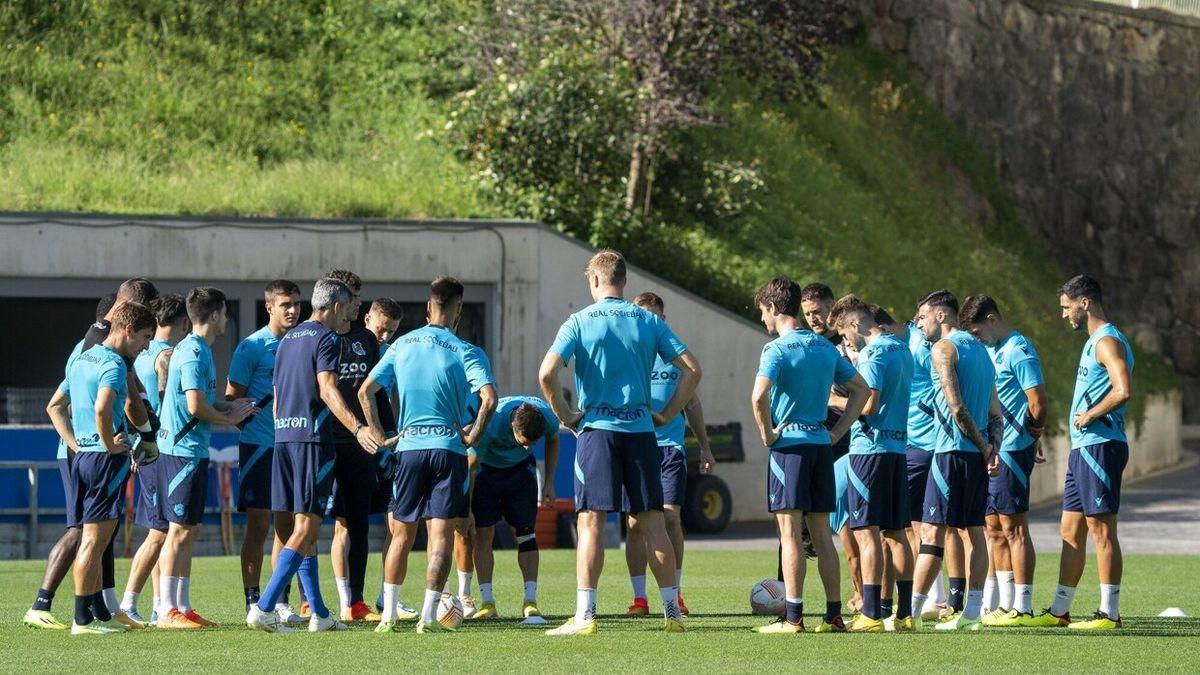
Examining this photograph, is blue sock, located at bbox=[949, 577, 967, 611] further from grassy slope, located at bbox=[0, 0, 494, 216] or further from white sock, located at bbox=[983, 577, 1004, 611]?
grassy slope, located at bbox=[0, 0, 494, 216]

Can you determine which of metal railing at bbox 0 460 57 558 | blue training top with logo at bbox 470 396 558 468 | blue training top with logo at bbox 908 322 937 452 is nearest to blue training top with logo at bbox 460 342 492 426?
blue training top with logo at bbox 470 396 558 468

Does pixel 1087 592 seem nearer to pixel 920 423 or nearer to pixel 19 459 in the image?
pixel 920 423

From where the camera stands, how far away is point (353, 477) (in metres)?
11.7

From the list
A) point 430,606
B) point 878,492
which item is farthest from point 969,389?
point 430,606

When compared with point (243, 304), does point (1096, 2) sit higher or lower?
higher

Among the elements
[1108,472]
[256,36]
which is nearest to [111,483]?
[1108,472]

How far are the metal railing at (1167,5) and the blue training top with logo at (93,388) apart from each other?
38649 mm

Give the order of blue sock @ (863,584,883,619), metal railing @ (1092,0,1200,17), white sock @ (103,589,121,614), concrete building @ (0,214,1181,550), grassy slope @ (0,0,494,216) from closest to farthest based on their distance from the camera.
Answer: blue sock @ (863,584,883,619), white sock @ (103,589,121,614), concrete building @ (0,214,1181,550), grassy slope @ (0,0,494,216), metal railing @ (1092,0,1200,17)

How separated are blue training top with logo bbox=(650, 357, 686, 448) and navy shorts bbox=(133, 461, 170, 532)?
3.57m

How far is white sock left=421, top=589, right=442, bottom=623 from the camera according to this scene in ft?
36.4

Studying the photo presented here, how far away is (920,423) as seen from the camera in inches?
488

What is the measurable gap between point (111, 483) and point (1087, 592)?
8.31 m

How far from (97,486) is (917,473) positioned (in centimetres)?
542

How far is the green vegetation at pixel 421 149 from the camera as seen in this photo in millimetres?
27625
